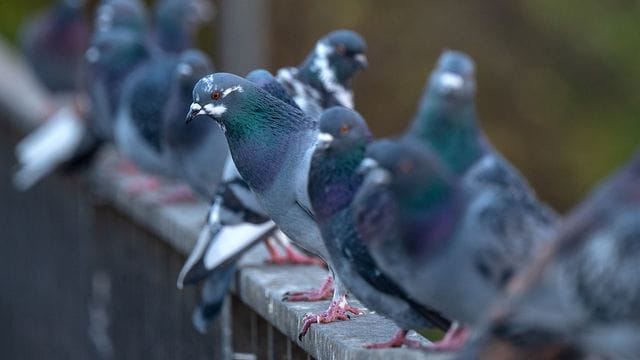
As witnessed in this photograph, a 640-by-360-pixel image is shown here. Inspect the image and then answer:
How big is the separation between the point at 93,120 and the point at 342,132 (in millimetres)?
5184

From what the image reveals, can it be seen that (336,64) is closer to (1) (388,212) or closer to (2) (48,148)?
(1) (388,212)

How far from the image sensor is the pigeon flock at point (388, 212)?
3.22 m

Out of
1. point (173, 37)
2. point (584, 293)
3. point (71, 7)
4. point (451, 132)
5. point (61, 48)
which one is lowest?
point (584, 293)

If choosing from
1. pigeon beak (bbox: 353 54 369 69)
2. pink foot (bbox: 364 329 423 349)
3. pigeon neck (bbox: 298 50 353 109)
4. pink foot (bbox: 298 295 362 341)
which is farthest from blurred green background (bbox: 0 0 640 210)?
pink foot (bbox: 364 329 423 349)

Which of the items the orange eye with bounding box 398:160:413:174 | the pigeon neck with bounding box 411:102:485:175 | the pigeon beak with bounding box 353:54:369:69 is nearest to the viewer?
the orange eye with bounding box 398:160:413:174

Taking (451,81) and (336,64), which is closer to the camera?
(336,64)

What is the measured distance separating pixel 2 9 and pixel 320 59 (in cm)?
1275

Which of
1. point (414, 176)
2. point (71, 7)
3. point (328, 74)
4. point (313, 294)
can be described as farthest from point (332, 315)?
point (71, 7)

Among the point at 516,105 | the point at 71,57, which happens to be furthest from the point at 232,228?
the point at 516,105

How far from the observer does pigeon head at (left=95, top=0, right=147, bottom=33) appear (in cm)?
959

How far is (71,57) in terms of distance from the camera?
1223cm

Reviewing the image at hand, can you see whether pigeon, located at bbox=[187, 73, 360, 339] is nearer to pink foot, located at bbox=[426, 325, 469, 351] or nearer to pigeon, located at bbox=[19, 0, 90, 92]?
pink foot, located at bbox=[426, 325, 469, 351]

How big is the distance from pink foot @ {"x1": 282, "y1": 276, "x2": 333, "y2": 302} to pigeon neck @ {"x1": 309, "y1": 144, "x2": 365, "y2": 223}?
511mm

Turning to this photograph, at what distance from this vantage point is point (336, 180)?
13.8ft
